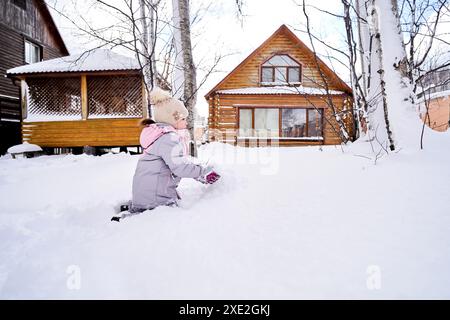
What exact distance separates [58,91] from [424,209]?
11.4 meters

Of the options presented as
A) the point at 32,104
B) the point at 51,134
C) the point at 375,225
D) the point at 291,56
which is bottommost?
the point at 375,225

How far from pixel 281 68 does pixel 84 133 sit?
29.7ft

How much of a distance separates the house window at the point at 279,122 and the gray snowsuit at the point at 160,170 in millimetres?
10604

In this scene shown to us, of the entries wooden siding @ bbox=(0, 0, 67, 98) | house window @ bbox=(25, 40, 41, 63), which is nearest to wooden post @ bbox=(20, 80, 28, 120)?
wooden siding @ bbox=(0, 0, 67, 98)

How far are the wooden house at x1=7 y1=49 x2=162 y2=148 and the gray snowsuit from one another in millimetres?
7334

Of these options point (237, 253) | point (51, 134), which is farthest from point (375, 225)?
point (51, 134)

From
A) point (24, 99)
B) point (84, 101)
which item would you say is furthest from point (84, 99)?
point (24, 99)

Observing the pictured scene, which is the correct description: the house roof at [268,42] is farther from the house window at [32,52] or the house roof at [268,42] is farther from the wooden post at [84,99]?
the house window at [32,52]

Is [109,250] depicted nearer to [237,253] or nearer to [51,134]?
[237,253]

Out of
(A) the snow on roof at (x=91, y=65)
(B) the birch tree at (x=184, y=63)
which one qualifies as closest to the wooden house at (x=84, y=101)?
(A) the snow on roof at (x=91, y=65)

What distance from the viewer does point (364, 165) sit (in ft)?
7.43

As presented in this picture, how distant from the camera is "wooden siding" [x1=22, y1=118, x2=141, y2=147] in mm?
9219

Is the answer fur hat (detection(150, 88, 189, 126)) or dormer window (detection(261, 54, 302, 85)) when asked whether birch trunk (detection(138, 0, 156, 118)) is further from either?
dormer window (detection(261, 54, 302, 85))
